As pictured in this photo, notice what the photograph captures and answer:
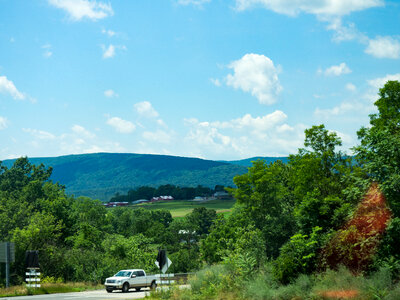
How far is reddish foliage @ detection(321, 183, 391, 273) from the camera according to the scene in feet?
67.4

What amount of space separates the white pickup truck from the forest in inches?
226

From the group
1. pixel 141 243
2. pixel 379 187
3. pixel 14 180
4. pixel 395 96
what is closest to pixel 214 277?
pixel 379 187

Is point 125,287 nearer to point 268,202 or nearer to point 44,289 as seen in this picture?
point 44,289

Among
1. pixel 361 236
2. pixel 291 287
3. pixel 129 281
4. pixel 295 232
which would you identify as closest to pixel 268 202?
pixel 295 232

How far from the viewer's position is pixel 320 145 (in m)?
54.7

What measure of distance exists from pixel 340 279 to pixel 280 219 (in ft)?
147

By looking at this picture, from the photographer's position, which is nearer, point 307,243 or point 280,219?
point 307,243

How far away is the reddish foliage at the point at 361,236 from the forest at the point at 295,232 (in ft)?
0.14

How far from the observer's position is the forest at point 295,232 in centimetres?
2048

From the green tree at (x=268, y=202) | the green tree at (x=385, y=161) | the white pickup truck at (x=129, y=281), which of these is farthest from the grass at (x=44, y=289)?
the green tree at (x=268, y=202)

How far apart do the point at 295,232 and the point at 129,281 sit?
2653 centimetres

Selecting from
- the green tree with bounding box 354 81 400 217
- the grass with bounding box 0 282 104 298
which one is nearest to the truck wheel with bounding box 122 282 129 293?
the grass with bounding box 0 282 104 298

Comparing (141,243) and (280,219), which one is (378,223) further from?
(141,243)

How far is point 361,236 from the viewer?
21.0 meters
